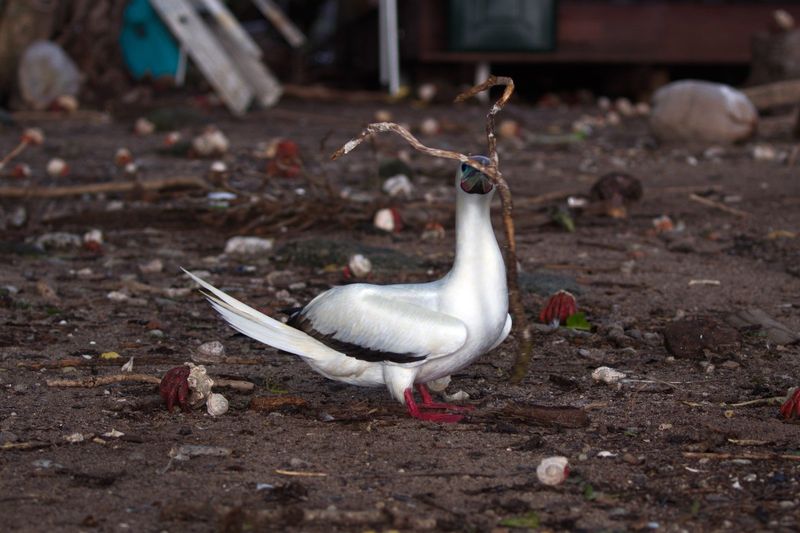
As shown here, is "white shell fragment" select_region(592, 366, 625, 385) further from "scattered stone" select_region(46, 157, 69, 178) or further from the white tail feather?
"scattered stone" select_region(46, 157, 69, 178)

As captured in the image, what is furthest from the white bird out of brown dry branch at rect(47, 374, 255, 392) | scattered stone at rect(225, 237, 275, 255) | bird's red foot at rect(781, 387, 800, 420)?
scattered stone at rect(225, 237, 275, 255)

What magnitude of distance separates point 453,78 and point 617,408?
12582 mm

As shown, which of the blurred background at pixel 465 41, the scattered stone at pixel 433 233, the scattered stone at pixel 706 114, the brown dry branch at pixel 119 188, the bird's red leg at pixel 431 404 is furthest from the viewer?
the blurred background at pixel 465 41

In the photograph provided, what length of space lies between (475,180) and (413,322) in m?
0.47

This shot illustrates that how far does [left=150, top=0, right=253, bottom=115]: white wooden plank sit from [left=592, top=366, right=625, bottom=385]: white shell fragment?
10.3 metres

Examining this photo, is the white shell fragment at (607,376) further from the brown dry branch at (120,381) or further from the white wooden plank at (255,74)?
the white wooden plank at (255,74)

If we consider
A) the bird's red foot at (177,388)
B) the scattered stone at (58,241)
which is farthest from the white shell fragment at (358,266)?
the bird's red foot at (177,388)

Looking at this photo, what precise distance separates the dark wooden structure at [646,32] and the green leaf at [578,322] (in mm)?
10522

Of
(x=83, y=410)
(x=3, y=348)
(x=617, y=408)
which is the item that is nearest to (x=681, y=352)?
(x=617, y=408)

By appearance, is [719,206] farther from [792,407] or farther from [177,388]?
[177,388]

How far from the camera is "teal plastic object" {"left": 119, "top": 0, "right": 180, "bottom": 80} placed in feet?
50.9

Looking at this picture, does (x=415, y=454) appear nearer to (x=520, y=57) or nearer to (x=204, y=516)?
(x=204, y=516)

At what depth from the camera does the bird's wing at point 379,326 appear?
357cm

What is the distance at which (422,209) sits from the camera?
7.45 metres
